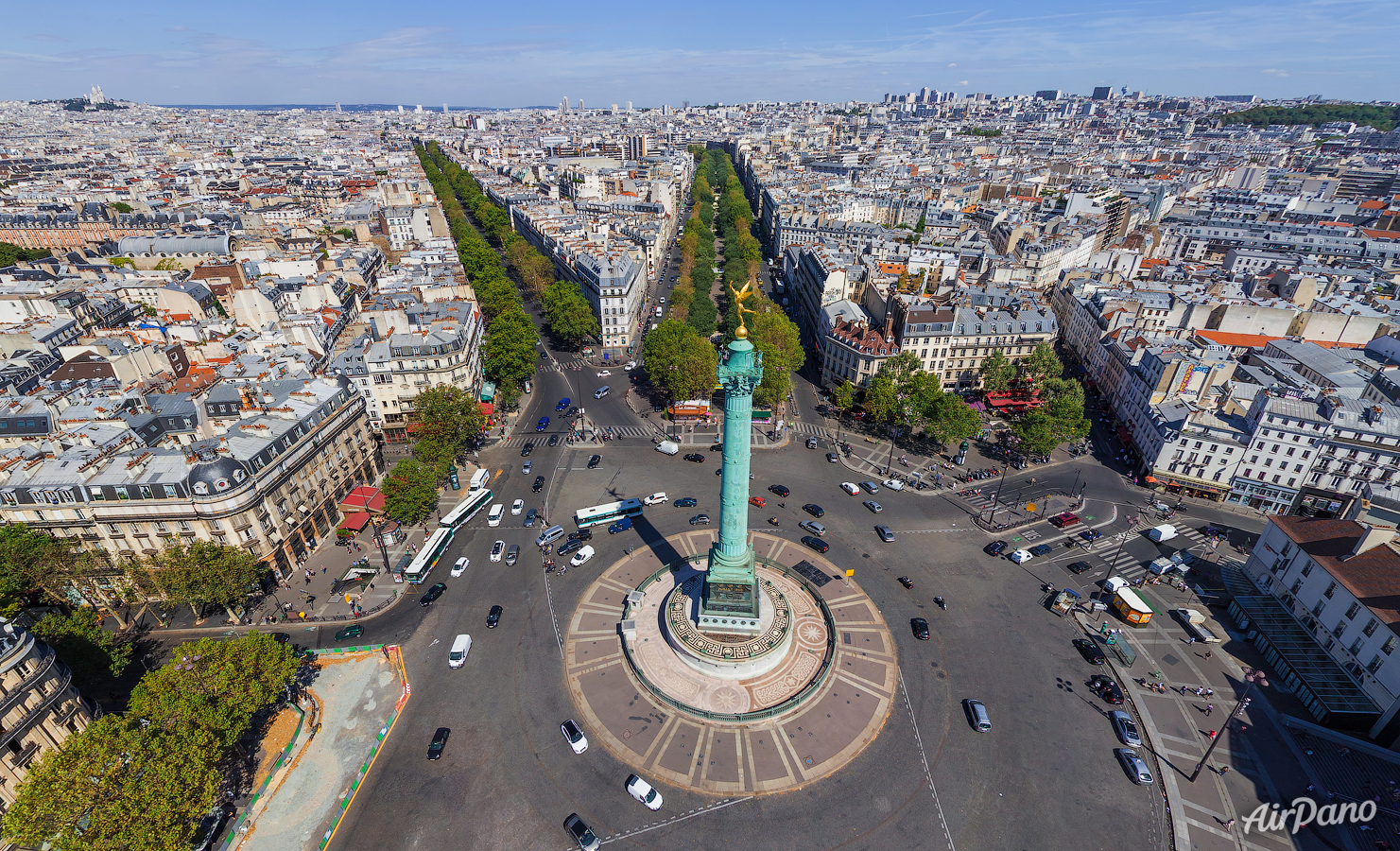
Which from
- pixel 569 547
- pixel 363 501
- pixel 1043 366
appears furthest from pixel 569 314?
pixel 1043 366

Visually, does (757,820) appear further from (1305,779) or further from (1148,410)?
(1148,410)

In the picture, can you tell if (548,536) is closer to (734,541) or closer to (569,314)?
(734,541)

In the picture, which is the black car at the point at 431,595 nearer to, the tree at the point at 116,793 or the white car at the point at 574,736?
the white car at the point at 574,736

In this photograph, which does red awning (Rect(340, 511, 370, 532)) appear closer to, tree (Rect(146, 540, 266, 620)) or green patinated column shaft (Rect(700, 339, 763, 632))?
tree (Rect(146, 540, 266, 620))

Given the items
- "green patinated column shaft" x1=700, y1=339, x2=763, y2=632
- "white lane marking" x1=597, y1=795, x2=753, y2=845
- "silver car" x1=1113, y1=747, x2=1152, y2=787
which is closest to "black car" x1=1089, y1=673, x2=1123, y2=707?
"silver car" x1=1113, y1=747, x2=1152, y2=787

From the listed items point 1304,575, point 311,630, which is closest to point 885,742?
point 1304,575
